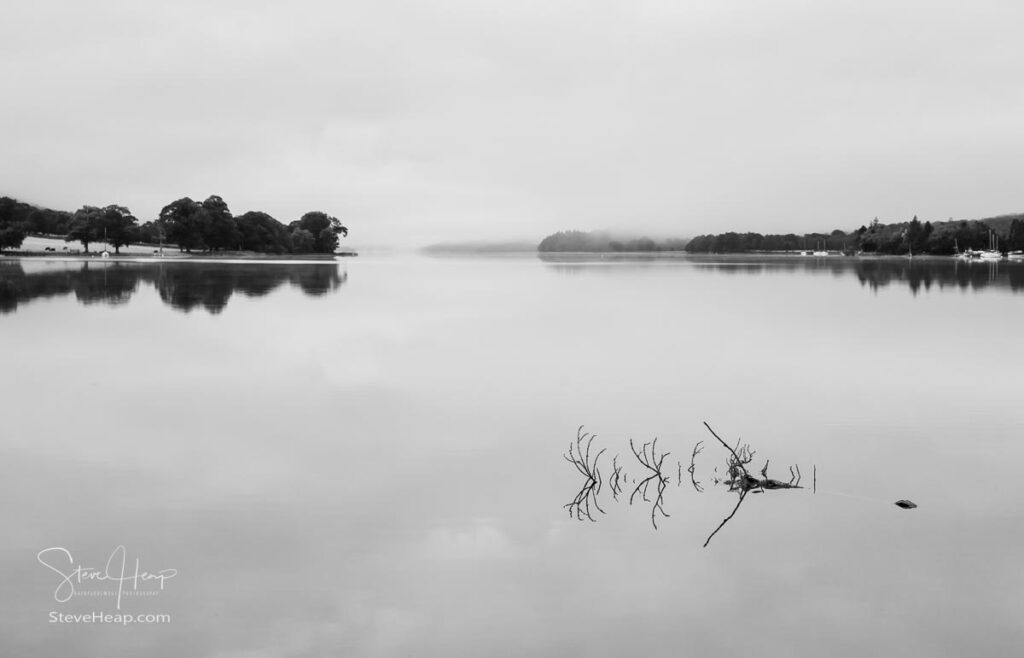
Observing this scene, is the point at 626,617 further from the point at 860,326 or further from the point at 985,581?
the point at 860,326

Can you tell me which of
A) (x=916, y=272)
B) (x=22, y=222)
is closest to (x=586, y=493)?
(x=916, y=272)

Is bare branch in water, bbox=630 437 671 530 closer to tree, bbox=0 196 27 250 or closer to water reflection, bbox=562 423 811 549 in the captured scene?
water reflection, bbox=562 423 811 549

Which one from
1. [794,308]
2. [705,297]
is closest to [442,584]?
[794,308]

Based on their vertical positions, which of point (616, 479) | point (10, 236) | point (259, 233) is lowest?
point (616, 479)

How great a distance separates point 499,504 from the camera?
32.8 ft

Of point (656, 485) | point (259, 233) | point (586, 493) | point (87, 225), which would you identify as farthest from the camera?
point (259, 233)

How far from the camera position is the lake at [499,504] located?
691cm

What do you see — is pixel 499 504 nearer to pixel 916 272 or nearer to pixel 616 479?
pixel 616 479

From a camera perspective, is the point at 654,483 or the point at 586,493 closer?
the point at 586,493

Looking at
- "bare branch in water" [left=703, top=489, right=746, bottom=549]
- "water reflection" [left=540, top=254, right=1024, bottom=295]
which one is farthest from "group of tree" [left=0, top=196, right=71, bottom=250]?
"bare branch in water" [left=703, top=489, right=746, bottom=549]

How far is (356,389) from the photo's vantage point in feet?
59.0

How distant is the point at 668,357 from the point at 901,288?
44.8m

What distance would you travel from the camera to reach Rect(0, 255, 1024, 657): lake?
6910 mm

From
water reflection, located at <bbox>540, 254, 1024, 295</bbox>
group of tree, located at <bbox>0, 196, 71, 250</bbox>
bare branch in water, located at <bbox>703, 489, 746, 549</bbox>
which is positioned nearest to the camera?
bare branch in water, located at <bbox>703, 489, 746, 549</bbox>
